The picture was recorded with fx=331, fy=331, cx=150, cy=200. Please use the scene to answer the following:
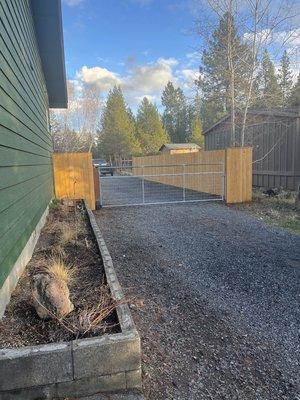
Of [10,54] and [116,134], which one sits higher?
[116,134]

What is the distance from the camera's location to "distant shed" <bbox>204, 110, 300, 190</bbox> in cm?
1227

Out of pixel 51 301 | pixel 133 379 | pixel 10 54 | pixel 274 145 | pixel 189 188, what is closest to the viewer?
pixel 133 379

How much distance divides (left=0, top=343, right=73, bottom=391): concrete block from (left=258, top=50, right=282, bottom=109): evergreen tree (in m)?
13.3

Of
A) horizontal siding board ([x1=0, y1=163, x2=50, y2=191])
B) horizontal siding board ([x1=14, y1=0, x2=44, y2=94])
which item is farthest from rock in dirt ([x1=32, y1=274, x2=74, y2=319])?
horizontal siding board ([x1=14, y1=0, x2=44, y2=94])

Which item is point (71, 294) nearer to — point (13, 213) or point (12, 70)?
point (13, 213)

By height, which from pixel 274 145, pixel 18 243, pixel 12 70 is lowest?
pixel 18 243

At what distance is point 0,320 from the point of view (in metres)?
2.55

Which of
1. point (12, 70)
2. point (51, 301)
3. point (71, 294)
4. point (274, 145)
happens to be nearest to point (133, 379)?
point (51, 301)

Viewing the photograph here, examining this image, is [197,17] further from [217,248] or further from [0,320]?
[0,320]

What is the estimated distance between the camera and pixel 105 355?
80.7 inches

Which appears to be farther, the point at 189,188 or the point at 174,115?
the point at 174,115

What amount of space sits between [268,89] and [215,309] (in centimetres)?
1269

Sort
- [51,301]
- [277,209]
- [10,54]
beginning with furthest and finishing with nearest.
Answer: [277,209], [10,54], [51,301]

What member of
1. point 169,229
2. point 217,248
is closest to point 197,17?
point 169,229
